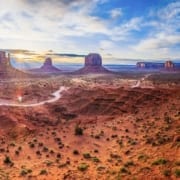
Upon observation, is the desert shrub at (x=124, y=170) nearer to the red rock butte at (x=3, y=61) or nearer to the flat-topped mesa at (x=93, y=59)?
the red rock butte at (x=3, y=61)

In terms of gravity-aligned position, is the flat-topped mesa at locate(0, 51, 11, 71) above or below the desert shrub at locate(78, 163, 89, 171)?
above

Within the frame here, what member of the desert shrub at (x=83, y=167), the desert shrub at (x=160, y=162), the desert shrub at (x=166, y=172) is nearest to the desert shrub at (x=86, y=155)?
the desert shrub at (x=83, y=167)

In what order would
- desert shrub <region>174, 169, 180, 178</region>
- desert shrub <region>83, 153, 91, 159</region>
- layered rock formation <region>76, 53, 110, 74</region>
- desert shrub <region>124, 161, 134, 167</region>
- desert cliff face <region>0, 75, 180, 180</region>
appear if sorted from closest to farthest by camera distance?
desert shrub <region>174, 169, 180, 178</region>, desert cliff face <region>0, 75, 180, 180</region>, desert shrub <region>124, 161, 134, 167</region>, desert shrub <region>83, 153, 91, 159</region>, layered rock formation <region>76, 53, 110, 74</region>

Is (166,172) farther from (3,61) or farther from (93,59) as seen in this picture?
(93,59)

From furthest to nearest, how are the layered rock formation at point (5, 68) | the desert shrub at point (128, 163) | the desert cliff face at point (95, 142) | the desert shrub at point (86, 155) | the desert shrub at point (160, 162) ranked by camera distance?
the layered rock formation at point (5, 68) → the desert shrub at point (86, 155) → the desert shrub at point (128, 163) → the desert cliff face at point (95, 142) → the desert shrub at point (160, 162)

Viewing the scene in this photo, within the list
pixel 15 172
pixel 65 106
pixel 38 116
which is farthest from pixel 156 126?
pixel 65 106

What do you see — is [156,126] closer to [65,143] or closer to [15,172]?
[65,143]

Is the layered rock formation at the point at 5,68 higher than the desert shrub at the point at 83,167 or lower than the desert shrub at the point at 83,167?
higher

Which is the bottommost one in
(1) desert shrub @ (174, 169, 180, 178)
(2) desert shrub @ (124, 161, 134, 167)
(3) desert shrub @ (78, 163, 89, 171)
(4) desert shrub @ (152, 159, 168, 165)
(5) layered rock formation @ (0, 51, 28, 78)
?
(3) desert shrub @ (78, 163, 89, 171)

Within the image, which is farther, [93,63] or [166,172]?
[93,63]

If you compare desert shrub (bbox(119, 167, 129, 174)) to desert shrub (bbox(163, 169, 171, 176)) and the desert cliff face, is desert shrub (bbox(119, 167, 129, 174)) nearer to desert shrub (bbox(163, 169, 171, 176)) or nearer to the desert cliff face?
the desert cliff face

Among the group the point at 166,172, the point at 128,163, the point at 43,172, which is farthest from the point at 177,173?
the point at 43,172

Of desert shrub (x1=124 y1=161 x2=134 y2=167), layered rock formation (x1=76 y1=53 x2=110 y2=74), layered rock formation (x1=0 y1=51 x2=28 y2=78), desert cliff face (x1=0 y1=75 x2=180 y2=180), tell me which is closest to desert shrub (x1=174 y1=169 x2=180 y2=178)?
desert cliff face (x1=0 y1=75 x2=180 y2=180)

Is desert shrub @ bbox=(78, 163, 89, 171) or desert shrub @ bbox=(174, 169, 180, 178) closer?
desert shrub @ bbox=(174, 169, 180, 178)
